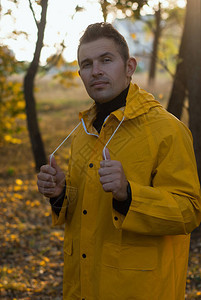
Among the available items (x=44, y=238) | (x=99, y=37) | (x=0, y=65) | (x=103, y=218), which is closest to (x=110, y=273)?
(x=103, y=218)

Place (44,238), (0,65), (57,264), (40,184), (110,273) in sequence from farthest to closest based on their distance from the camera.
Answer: (0,65)
(44,238)
(57,264)
(40,184)
(110,273)

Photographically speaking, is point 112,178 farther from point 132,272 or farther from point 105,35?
point 105,35

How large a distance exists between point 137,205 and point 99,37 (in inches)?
36.7

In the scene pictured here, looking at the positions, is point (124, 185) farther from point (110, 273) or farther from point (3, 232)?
point (3, 232)

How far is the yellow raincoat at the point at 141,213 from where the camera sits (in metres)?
1.64

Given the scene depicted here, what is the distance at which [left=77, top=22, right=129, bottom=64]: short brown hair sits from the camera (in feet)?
6.22

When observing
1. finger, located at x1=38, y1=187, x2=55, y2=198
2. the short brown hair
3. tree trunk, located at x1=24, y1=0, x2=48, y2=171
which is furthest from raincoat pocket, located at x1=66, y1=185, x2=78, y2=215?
tree trunk, located at x1=24, y1=0, x2=48, y2=171

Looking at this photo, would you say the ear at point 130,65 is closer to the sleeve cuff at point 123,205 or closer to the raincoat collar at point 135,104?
the raincoat collar at point 135,104

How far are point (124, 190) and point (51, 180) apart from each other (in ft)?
1.74

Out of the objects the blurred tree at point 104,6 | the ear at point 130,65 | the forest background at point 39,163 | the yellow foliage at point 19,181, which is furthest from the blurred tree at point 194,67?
the yellow foliage at point 19,181

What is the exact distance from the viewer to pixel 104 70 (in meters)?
1.87

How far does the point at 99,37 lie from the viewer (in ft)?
6.19

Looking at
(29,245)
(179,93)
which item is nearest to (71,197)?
(179,93)

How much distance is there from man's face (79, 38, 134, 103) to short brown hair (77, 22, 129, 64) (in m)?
0.02
